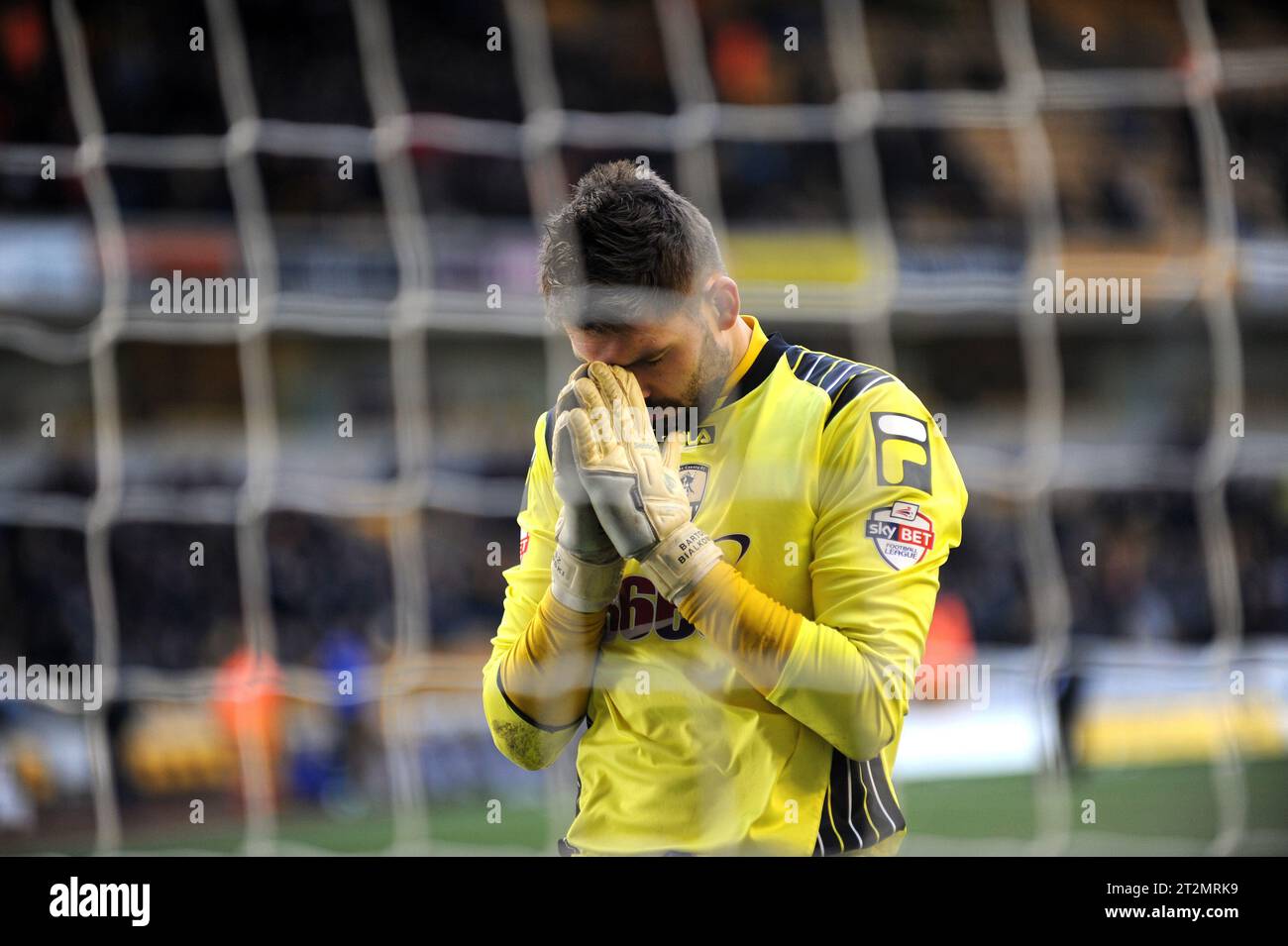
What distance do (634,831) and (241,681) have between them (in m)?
1.97

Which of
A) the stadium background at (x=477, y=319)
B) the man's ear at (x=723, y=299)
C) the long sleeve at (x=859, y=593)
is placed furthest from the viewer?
the stadium background at (x=477, y=319)

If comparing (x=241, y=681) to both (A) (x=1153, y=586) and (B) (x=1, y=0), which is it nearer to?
(B) (x=1, y=0)

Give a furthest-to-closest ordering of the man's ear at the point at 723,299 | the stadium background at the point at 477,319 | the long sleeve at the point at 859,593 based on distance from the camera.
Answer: the stadium background at the point at 477,319, the man's ear at the point at 723,299, the long sleeve at the point at 859,593

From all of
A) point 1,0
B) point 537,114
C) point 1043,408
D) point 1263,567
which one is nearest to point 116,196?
point 1,0

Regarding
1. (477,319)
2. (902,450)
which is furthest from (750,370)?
(477,319)

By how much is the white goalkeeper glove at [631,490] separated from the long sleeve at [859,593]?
33 millimetres

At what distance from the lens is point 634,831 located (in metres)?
1.45

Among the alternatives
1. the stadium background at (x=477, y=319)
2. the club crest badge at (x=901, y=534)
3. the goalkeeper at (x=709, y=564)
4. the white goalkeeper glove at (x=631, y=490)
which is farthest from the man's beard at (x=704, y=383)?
the stadium background at (x=477, y=319)

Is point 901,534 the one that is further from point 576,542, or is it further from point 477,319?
point 477,319

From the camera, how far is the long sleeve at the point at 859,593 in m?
1.34

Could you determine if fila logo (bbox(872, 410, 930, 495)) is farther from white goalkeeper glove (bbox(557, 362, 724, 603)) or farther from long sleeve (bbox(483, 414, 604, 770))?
long sleeve (bbox(483, 414, 604, 770))

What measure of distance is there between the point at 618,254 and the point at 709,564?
13.2 inches

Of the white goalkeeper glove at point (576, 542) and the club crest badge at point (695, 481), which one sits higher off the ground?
the club crest badge at point (695, 481)

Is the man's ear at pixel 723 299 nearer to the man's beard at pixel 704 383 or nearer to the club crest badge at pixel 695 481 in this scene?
the man's beard at pixel 704 383
